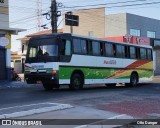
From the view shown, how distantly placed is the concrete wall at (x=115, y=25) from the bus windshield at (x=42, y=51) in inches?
1452

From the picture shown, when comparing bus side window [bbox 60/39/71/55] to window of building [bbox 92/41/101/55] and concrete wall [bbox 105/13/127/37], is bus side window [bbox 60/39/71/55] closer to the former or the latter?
window of building [bbox 92/41/101/55]

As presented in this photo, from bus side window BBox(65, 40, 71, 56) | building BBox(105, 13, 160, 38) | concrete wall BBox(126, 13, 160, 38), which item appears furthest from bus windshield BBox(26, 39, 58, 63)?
concrete wall BBox(126, 13, 160, 38)

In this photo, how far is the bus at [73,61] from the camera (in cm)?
2016

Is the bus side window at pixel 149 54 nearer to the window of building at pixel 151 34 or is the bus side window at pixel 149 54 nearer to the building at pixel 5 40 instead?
the building at pixel 5 40

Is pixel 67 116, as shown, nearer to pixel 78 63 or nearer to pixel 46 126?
pixel 46 126

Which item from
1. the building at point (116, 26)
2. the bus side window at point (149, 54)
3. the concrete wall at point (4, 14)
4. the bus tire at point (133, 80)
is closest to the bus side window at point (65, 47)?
the bus tire at point (133, 80)

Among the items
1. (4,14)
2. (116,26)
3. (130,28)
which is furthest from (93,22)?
(4,14)

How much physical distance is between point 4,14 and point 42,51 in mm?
9716

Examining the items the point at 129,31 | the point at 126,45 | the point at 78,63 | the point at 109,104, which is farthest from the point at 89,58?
the point at 129,31

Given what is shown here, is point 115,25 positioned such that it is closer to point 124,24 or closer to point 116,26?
point 116,26

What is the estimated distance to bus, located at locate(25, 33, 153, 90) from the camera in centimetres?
2016

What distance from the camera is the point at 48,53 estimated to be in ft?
66.9

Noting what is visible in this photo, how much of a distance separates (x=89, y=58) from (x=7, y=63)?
9363 mm

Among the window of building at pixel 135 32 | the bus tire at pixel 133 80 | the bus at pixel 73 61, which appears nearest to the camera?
the bus at pixel 73 61
